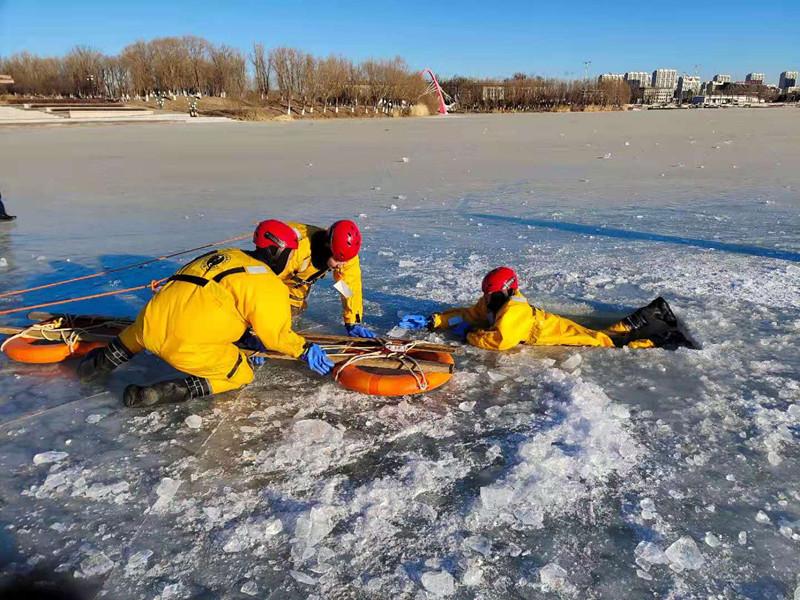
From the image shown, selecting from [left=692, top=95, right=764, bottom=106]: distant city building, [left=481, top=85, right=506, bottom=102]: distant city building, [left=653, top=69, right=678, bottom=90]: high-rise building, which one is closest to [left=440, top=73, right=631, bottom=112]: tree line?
[left=481, top=85, right=506, bottom=102]: distant city building

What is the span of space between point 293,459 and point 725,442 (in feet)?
6.81

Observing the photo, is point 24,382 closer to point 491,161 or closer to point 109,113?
point 491,161

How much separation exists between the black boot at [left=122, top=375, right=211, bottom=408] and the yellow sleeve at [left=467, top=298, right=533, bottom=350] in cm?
179

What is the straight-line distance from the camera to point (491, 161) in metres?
15.2

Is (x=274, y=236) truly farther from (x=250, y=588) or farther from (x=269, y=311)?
(x=250, y=588)

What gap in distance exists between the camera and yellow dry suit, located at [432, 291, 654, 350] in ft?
12.6

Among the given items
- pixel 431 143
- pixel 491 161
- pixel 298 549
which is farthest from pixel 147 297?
pixel 431 143

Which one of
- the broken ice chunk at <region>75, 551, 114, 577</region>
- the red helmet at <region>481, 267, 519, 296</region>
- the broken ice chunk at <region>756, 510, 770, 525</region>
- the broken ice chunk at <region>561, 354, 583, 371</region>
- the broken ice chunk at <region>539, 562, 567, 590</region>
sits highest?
the red helmet at <region>481, 267, 519, 296</region>

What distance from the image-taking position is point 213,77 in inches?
2245

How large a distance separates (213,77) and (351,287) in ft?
196

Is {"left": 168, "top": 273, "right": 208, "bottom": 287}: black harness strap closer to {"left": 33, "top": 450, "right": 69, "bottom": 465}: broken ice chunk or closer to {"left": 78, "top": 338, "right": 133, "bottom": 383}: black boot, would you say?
{"left": 78, "top": 338, "right": 133, "bottom": 383}: black boot

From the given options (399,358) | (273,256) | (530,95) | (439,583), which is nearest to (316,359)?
(399,358)

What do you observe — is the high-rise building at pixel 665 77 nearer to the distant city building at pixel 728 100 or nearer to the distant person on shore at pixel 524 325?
the distant city building at pixel 728 100

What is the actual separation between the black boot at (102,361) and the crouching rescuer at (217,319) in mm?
125
